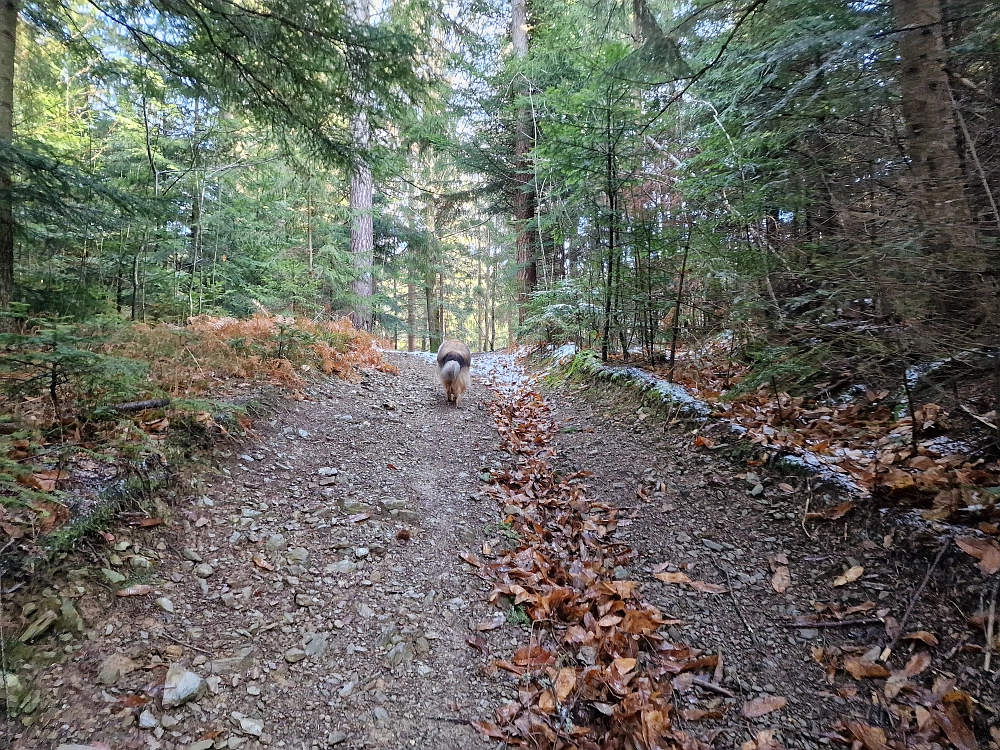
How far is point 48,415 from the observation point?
10.7 ft

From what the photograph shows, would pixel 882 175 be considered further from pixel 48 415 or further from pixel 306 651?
pixel 48 415

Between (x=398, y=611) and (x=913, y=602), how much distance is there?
2.94 metres

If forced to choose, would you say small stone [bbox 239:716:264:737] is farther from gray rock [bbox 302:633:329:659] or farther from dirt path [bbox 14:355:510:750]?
gray rock [bbox 302:633:329:659]

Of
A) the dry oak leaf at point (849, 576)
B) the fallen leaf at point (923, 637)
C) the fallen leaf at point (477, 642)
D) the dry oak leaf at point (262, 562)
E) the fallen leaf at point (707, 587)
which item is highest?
the dry oak leaf at point (262, 562)

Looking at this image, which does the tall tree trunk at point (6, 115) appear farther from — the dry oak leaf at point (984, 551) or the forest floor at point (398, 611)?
the dry oak leaf at point (984, 551)

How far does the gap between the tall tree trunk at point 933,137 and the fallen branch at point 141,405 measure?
18.0 feet

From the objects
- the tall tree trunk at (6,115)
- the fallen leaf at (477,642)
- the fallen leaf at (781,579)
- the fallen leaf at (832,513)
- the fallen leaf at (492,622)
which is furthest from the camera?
the tall tree trunk at (6,115)

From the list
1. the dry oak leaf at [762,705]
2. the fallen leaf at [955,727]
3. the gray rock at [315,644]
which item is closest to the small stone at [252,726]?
the gray rock at [315,644]

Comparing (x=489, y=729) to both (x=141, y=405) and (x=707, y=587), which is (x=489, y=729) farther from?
(x=141, y=405)

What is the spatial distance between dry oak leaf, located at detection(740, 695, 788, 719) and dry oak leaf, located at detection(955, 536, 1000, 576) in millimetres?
1243

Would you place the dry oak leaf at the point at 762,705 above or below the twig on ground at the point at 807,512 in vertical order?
below

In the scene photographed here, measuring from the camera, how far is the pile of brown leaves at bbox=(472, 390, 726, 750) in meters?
2.31

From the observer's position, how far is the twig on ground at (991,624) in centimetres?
215

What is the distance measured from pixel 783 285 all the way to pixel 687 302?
53.4 inches
